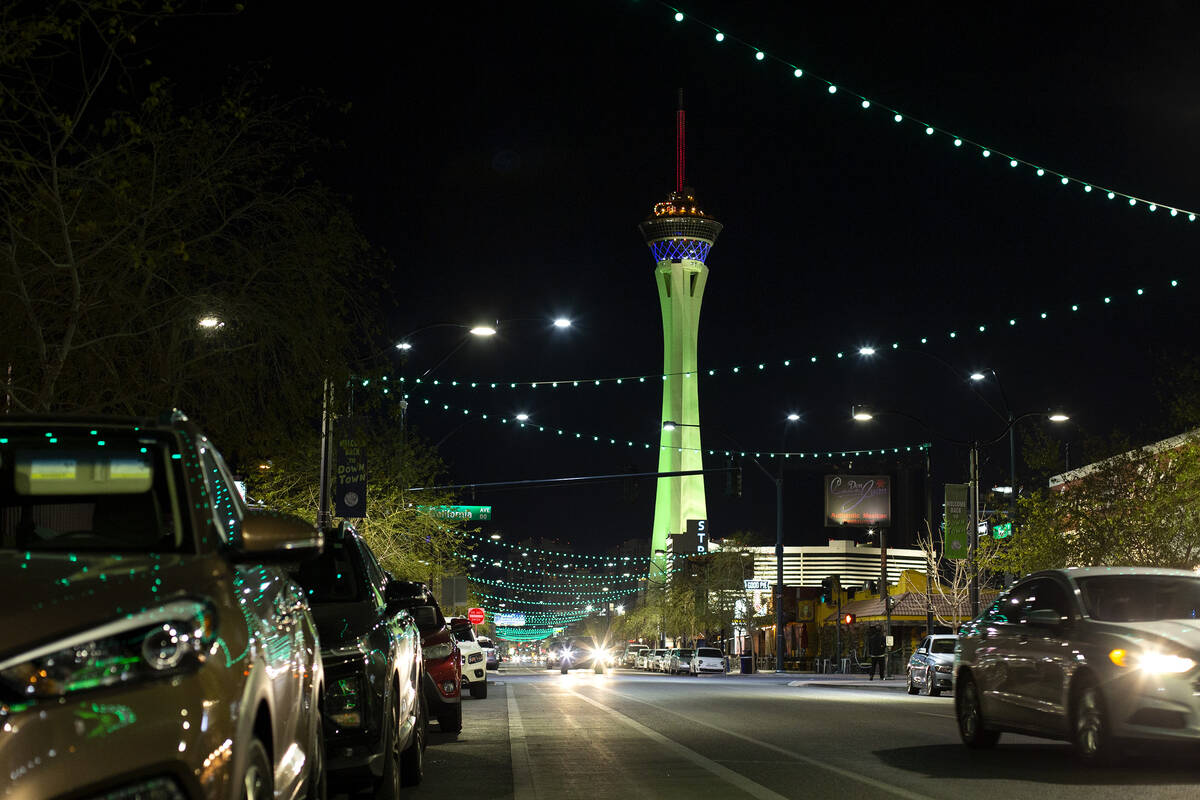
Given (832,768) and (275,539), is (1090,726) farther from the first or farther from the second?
(275,539)

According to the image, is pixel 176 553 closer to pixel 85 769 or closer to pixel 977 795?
pixel 85 769

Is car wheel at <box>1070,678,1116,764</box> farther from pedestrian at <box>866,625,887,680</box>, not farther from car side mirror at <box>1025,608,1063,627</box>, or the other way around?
pedestrian at <box>866,625,887,680</box>

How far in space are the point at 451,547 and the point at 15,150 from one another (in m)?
30.8

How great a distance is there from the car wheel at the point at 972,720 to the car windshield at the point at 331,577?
6.67 meters

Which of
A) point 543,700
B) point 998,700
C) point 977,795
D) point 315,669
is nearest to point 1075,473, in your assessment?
point 543,700

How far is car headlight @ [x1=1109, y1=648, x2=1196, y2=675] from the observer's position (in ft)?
38.7

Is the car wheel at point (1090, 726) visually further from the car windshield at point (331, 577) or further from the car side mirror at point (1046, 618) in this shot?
the car windshield at point (331, 577)

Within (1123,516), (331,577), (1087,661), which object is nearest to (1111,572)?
(1087,661)

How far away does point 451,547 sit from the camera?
45781 millimetres

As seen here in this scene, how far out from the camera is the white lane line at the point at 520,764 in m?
11.1

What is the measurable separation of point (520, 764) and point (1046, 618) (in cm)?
448

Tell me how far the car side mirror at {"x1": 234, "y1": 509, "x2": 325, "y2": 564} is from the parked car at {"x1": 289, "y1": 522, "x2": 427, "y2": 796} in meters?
3.55

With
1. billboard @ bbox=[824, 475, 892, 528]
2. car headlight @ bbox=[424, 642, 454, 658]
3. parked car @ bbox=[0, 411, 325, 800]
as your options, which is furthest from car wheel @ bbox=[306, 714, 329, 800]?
billboard @ bbox=[824, 475, 892, 528]

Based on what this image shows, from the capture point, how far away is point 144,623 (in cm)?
407
